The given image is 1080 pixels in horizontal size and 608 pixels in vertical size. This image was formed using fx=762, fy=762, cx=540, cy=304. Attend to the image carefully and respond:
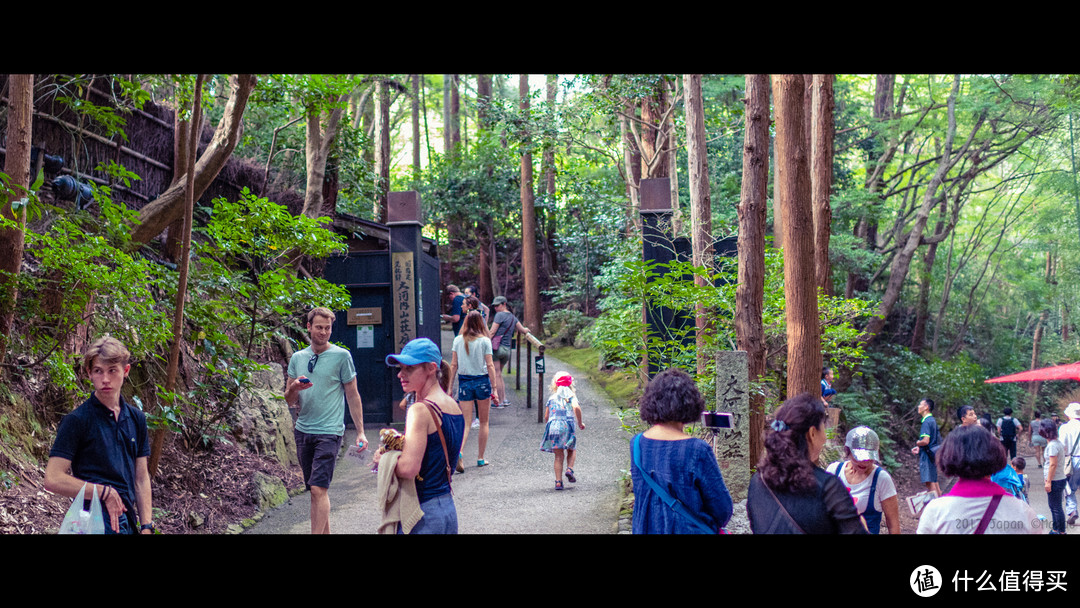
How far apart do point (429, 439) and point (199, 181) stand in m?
5.03

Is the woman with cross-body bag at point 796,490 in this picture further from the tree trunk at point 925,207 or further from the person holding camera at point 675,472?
the tree trunk at point 925,207

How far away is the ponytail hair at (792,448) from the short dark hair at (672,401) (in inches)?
14.6

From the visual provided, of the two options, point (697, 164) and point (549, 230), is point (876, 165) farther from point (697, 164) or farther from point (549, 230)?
point (697, 164)

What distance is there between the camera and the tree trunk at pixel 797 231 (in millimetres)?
6418

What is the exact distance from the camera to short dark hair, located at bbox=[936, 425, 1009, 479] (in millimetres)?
2986

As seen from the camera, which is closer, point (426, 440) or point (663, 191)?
point (426, 440)

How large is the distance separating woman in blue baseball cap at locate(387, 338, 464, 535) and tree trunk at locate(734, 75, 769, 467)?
470 centimetres

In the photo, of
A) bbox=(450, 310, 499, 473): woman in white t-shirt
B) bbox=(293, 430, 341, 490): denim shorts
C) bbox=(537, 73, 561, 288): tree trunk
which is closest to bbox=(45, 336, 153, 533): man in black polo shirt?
bbox=(293, 430, 341, 490): denim shorts

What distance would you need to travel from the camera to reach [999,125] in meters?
17.9

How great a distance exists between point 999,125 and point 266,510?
1828cm

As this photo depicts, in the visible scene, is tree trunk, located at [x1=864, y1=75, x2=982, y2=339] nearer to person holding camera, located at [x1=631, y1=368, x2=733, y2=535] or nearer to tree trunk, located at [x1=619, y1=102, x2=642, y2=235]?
tree trunk, located at [x1=619, y1=102, x2=642, y2=235]

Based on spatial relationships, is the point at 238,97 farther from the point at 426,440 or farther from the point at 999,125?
the point at 999,125

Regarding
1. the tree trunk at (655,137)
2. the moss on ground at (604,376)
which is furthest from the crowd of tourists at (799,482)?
the tree trunk at (655,137)
